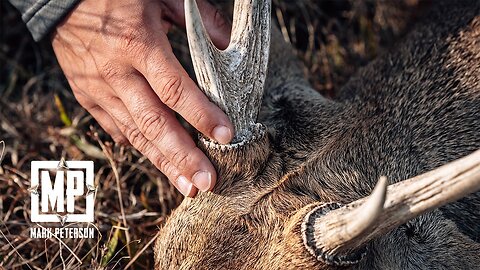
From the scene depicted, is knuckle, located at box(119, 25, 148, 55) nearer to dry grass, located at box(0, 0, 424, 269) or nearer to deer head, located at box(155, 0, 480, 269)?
deer head, located at box(155, 0, 480, 269)

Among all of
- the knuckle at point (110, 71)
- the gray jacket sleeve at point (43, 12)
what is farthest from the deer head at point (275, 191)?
the gray jacket sleeve at point (43, 12)

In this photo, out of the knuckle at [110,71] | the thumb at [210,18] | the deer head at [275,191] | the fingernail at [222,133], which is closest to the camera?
the deer head at [275,191]

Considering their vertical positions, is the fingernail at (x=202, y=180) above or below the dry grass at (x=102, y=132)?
above

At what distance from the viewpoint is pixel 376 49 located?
5047 millimetres

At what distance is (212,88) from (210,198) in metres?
0.44

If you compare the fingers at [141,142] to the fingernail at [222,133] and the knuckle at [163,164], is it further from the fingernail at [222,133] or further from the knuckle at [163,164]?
the fingernail at [222,133]

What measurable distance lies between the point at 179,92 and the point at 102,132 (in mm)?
1605

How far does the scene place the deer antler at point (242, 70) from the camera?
281 centimetres

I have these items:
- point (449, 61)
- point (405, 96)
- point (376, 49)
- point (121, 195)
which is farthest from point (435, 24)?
point (121, 195)

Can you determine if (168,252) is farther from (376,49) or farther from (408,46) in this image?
(376,49)

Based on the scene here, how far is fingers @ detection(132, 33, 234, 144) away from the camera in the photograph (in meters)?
2.81

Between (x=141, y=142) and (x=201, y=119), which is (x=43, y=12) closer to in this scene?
(x=141, y=142)

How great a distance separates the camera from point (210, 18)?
3.46 metres

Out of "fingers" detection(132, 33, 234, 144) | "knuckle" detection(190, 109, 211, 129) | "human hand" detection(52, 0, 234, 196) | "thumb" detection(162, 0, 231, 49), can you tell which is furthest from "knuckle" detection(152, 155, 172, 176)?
"thumb" detection(162, 0, 231, 49)
